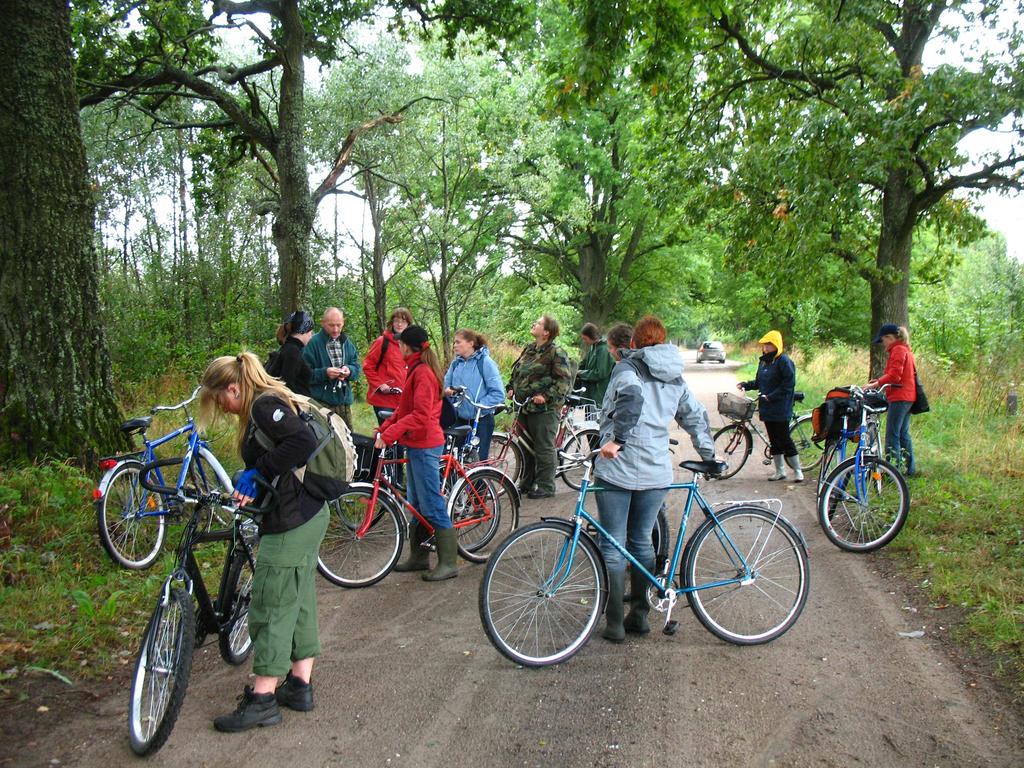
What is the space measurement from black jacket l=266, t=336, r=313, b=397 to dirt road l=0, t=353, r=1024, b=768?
9.45 feet

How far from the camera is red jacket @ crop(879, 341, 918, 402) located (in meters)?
8.16

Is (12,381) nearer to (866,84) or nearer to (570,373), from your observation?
(570,373)

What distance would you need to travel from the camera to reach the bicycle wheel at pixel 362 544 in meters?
5.48

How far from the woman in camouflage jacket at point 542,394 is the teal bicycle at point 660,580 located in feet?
11.8

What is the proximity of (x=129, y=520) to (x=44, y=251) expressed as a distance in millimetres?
2337

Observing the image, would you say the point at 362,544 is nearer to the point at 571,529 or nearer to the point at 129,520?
the point at 129,520

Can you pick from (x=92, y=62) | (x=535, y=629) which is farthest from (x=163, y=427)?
(x=535, y=629)

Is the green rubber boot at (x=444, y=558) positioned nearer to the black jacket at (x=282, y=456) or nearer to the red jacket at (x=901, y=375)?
the black jacket at (x=282, y=456)

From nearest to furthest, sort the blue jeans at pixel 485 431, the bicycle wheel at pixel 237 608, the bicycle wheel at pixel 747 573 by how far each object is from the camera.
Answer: the bicycle wheel at pixel 237 608, the bicycle wheel at pixel 747 573, the blue jeans at pixel 485 431

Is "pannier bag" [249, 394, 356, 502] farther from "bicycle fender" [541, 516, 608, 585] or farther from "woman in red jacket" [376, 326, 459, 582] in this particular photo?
"woman in red jacket" [376, 326, 459, 582]

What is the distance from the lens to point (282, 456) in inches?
133

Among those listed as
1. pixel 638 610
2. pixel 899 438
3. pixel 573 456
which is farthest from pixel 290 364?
pixel 899 438

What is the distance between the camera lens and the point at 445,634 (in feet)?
15.0

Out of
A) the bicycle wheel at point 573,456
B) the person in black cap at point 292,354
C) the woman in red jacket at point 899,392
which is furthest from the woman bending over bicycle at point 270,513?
the woman in red jacket at point 899,392
